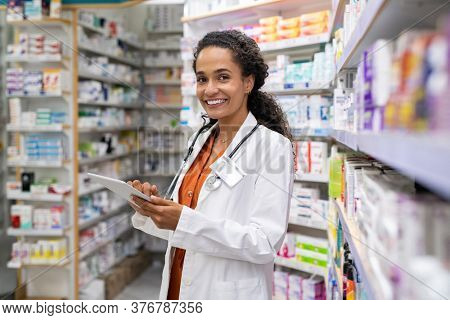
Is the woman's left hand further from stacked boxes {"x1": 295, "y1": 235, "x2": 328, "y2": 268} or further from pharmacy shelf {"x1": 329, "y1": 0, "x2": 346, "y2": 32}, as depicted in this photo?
stacked boxes {"x1": 295, "y1": 235, "x2": 328, "y2": 268}

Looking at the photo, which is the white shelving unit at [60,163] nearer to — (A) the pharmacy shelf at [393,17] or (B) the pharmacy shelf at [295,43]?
(B) the pharmacy shelf at [295,43]

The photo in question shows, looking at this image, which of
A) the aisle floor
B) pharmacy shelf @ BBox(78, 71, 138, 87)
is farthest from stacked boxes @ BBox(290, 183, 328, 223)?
pharmacy shelf @ BBox(78, 71, 138, 87)

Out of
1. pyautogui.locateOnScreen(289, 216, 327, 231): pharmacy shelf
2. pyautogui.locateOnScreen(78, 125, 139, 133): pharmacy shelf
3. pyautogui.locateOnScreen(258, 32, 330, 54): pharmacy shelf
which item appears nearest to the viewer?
pyautogui.locateOnScreen(258, 32, 330, 54): pharmacy shelf

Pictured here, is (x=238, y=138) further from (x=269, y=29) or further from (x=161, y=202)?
(x=269, y=29)

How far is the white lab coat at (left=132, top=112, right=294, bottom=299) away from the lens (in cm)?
154

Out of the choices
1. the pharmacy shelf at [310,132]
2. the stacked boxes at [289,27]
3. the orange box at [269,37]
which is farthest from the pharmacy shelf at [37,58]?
the pharmacy shelf at [310,132]

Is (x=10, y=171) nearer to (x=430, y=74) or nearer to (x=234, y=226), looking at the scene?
(x=234, y=226)

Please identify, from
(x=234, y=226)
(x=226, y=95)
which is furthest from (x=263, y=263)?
(x=226, y=95)

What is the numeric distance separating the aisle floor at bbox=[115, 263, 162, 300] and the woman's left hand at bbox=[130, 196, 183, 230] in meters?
3.48

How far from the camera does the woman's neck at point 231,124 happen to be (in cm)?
183

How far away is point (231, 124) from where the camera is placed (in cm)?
184

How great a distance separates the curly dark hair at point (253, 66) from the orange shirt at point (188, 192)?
27 cm

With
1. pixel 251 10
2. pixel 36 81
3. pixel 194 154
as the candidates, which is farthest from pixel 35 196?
pixel 194 154

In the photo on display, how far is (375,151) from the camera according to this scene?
1.01 metres
